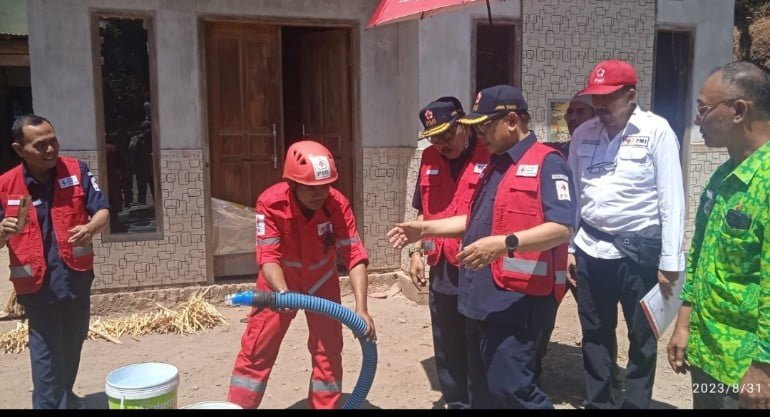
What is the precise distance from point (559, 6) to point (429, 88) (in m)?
1.58

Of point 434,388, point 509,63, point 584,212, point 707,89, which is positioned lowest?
point 434,388

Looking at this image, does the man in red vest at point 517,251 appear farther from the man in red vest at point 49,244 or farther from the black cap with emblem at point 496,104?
the man in red vest at point 49,244

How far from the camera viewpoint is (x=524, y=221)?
2.75 meters

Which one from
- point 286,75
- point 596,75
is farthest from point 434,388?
point 286,75

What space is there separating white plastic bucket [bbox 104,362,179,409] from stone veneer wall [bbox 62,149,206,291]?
348 centimetres

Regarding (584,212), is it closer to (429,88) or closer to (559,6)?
(429,88)

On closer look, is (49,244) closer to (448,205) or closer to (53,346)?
(53,346)

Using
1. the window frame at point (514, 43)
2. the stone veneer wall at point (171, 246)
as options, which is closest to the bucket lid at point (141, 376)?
the stone veneer wall at point (171, 246)

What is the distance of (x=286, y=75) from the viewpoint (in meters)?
7.59

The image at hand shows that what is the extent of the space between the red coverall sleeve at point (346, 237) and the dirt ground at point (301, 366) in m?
1.28

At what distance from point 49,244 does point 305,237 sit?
4.75 ft

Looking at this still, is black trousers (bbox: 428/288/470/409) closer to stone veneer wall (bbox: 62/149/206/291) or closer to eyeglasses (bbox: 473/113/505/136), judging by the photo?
eyeglasses (bbox: 473/113/505/136)

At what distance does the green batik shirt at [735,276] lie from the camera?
6.81 feet

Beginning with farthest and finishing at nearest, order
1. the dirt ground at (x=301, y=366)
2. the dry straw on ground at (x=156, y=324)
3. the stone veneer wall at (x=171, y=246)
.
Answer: the stone veneer wall at (x=171, y=246) < the dry straw on ground at (x=156, y=324) < the dirt ground at (x=301, y=366)
